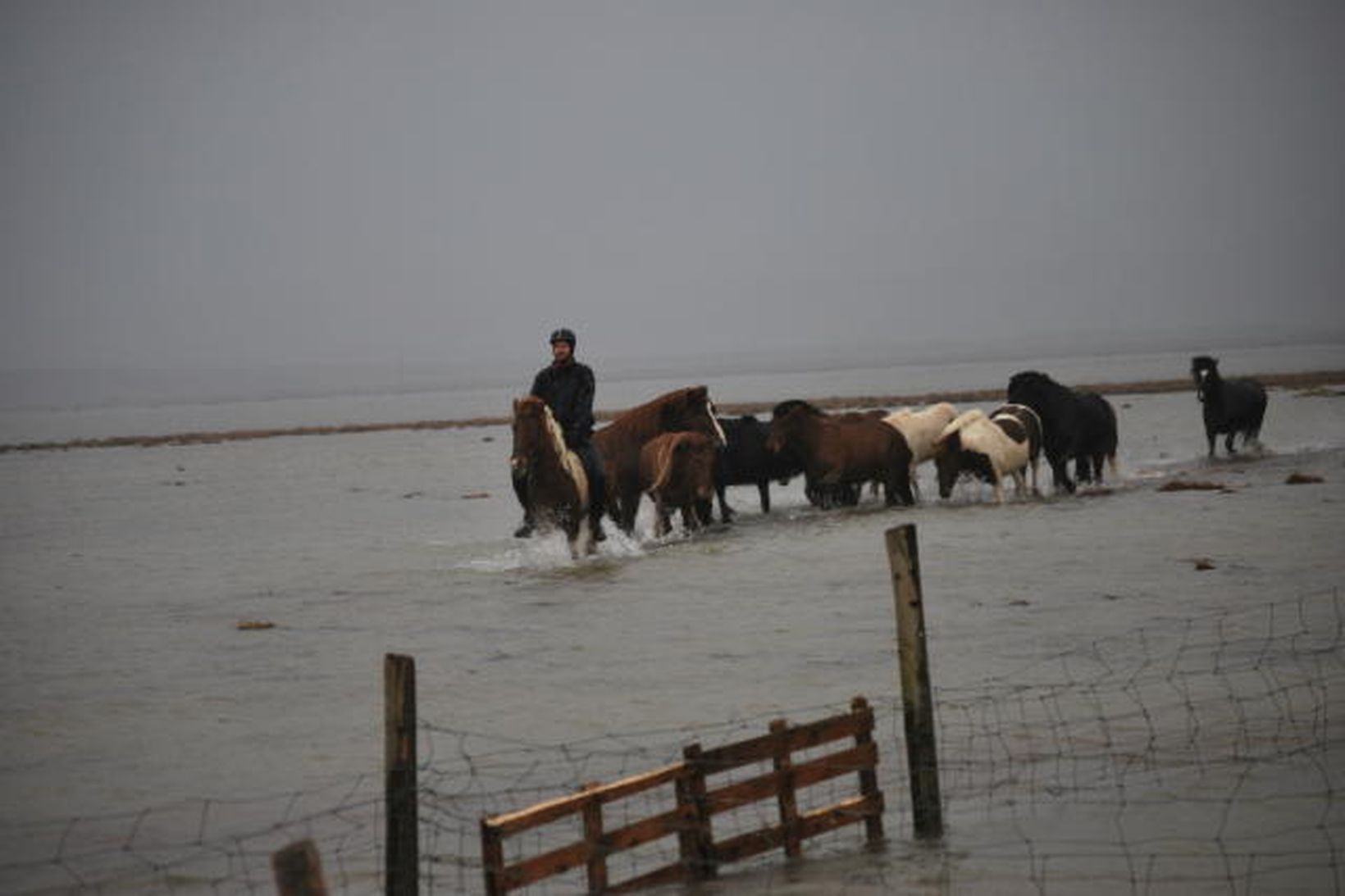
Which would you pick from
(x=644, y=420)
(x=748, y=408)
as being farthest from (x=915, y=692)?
(x=748, y=408)

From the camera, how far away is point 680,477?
72.5 ft

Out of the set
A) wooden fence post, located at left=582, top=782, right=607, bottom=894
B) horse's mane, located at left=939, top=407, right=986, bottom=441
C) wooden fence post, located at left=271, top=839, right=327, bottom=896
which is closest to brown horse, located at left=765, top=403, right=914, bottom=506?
horse's mane, located at left=939, top=407, right=986, bottom=441

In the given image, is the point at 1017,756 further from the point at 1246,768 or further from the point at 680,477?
the point at 680,477

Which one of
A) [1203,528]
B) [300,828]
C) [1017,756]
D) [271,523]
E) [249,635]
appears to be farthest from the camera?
[271,523]

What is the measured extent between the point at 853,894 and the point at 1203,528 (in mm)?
14590

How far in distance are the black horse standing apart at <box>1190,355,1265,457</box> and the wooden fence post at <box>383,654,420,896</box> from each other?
25957mm

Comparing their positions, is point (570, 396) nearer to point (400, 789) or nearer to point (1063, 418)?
point (1063, 418)

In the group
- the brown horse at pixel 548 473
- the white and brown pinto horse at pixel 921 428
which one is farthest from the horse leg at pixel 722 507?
the brown horse at pixel 548 473

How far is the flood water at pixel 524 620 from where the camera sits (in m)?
10.7

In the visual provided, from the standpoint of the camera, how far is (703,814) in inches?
297

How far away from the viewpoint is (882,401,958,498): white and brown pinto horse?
25172 millimetres

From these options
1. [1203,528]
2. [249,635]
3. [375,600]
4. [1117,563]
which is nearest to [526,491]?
[375,600]

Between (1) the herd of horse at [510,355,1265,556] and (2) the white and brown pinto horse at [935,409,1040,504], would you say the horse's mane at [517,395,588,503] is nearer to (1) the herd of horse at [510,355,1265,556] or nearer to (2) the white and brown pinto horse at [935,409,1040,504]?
(1) the herd of horse at [510,355,1265,556]

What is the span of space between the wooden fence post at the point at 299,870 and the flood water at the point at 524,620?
296cm
